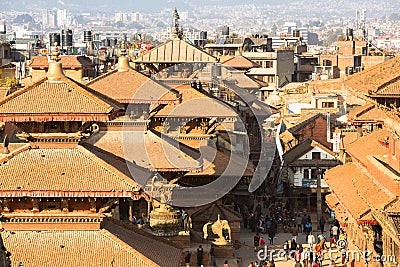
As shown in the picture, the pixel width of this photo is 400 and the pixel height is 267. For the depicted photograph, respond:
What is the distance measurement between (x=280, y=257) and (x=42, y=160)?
18.8 meters

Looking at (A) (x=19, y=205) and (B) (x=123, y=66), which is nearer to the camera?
(A) (x=19, y=205)

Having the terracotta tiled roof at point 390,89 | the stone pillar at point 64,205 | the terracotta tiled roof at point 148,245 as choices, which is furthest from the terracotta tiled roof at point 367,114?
the stone pillar at point 64,205

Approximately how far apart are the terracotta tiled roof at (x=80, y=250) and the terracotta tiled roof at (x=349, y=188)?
7.30 metres

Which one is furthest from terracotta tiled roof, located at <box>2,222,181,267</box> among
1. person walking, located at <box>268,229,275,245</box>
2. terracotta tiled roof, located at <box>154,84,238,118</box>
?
person walking, located at <box>268,229,275,245</box>

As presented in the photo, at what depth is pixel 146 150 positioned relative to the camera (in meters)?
38.7

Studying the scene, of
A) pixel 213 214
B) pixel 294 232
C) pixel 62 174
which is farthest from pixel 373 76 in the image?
pixel 294 232

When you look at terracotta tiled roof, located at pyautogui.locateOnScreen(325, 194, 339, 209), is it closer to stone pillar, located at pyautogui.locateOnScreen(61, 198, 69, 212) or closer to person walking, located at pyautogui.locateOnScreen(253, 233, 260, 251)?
person walking, located at pyautogui.locateOnScreen(253, 233, 260, 251)

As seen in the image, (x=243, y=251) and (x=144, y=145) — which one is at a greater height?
(x=144, y=145)

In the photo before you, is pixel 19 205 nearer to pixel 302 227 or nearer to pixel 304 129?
pixel 302 227

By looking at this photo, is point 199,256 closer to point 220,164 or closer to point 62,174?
point 220,164

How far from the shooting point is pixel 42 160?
1061 inches

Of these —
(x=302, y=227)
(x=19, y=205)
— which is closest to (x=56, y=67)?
(x=19, y=205)

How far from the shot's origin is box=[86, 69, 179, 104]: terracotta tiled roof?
43.2 metres

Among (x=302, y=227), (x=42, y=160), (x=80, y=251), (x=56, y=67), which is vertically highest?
(x=56, y=67)
